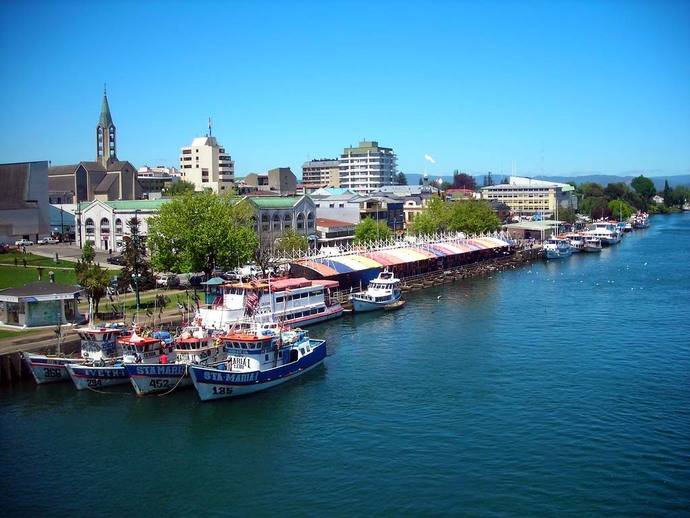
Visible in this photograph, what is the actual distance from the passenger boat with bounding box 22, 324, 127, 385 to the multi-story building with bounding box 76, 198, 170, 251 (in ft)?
150

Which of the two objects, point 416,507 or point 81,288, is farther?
point 81,288

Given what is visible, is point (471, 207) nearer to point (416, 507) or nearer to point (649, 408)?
point (649, 408)

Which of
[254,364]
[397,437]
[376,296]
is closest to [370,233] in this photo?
[376,296]

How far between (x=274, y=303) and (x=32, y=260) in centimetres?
3519

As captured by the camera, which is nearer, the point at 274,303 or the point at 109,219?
the point at 274,303

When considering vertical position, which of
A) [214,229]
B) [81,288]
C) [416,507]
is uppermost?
[214,229]

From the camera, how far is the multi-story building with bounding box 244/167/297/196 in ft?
502

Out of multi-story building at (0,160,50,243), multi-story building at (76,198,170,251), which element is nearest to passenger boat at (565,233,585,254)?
multi-story building at (76,198,170,251)

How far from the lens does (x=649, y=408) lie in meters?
31.6

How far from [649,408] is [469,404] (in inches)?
315

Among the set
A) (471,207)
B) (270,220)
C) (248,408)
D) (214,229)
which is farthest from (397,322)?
(471,207)

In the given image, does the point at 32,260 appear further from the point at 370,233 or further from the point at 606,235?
the point at 606,235

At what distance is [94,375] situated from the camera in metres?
35.2

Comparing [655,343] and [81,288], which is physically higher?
[81,288]
